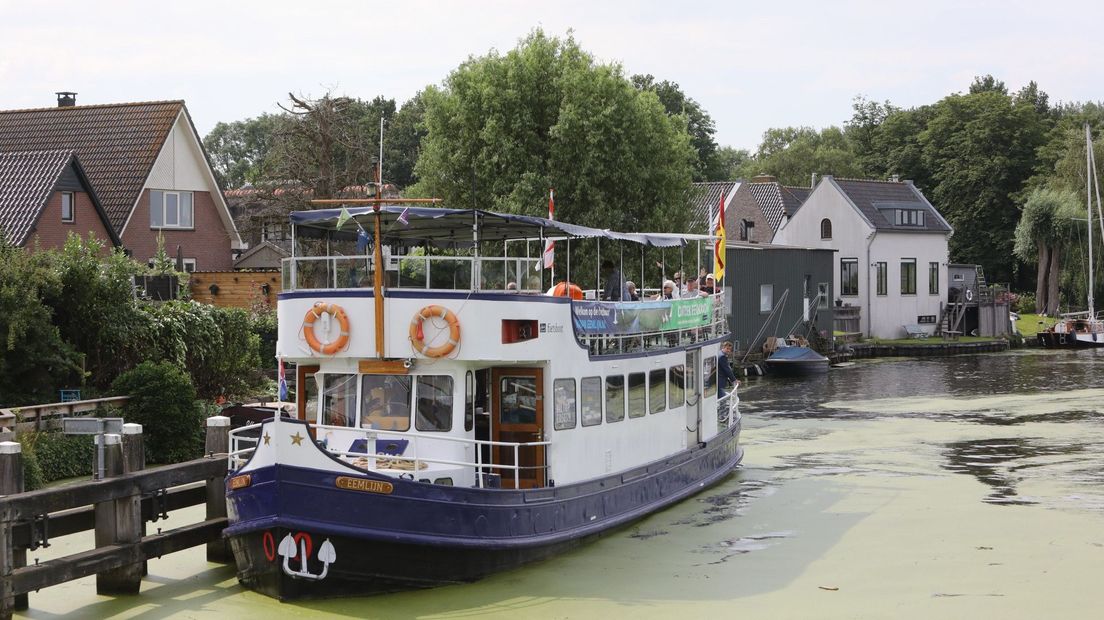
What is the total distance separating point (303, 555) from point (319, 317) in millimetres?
3082

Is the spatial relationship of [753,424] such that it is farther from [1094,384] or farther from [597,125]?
[1094,384]

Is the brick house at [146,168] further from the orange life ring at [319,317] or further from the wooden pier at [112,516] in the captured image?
the orange life ring at [319,317]

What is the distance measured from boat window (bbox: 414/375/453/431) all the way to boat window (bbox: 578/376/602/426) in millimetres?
2092

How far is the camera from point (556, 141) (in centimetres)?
4012

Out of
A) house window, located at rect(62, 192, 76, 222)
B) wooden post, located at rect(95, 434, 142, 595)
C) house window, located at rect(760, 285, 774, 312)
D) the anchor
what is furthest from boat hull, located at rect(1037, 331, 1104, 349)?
wooden post, located at rect(95, 434, 142, 595)

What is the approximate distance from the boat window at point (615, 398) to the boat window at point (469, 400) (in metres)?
2.50

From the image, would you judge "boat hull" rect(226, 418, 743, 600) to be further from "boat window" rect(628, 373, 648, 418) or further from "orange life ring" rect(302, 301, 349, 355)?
"boat window" rect(628, 373, 648, 418)

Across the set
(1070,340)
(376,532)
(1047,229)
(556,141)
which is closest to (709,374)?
(376,532)

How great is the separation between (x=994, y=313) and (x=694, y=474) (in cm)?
4647

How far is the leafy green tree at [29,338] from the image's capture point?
22.3m

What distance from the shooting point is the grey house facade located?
48281mm

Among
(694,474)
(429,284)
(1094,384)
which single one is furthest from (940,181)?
(429,284)

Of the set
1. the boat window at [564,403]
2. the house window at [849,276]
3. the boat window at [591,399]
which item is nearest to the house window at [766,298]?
the house window at [849,276]

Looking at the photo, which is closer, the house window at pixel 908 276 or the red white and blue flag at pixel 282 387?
the red white and blue flag at pixel 282 387
